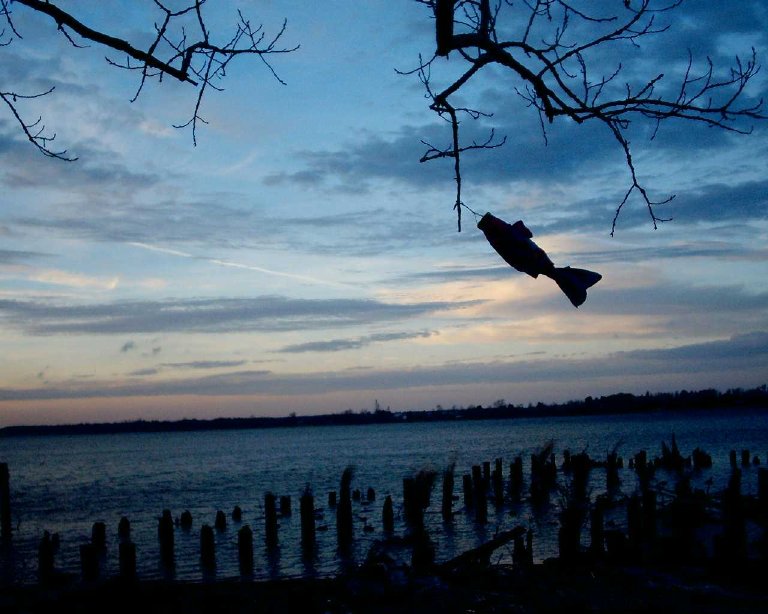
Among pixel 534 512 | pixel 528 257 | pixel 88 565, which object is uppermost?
pixel 528 257

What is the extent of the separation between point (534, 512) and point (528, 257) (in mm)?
25859

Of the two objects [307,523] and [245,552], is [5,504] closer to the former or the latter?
[307,523]

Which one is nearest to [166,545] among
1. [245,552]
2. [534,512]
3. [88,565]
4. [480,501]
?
[245,552]

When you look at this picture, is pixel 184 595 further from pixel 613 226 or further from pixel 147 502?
pixel 147 502

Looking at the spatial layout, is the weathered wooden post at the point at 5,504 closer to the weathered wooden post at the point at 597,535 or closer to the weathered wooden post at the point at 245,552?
the weathered wooden post at the point at 245,552

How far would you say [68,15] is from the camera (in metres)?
3.74

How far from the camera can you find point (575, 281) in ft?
10.4

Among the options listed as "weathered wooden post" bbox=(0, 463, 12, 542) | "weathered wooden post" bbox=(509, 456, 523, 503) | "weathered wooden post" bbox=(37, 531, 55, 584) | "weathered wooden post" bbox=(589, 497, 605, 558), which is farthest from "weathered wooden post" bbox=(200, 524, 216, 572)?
"weathered wooden post" bbox=(509, 456, 523, 503)

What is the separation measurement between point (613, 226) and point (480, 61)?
3.74 feet

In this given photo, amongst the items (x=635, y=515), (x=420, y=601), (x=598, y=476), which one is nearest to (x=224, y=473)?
(x=598, y=476)

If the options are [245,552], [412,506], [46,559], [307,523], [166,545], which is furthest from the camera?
[412,506]

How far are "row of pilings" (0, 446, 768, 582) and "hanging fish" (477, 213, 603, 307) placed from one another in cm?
1048

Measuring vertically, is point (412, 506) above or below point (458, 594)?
below

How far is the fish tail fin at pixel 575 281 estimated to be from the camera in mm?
3148
